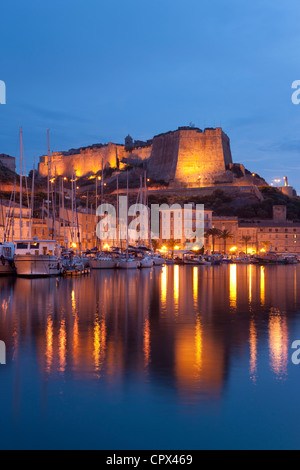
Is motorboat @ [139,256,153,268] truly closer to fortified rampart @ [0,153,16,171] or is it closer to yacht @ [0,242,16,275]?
yacht @ [0,242,16,275]

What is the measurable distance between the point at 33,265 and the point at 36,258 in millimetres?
443

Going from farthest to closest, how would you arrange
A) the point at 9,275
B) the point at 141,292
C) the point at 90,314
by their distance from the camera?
the point at 9,275, the point at 141,292, the point at 90,314

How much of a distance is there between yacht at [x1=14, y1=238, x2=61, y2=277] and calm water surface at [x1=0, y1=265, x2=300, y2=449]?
51.2 ft

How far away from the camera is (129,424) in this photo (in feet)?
21.0

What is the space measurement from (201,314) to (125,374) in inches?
295

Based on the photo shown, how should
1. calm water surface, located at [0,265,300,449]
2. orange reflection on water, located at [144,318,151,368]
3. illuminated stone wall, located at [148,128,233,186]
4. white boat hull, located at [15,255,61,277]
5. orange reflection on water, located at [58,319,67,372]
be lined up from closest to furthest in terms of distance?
calm water surface, located at [0,265,300,449] < orange reflection on water, located at [58,319,67,372] < orange reflection on water, located at [144,318,151,368] < white boat hull, located at [15,255,61,277] < illuminated stone wall, located at [148,128,233,186]

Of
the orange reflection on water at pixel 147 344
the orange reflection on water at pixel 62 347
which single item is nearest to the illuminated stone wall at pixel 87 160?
the orange reflection on water at pixel 147 344

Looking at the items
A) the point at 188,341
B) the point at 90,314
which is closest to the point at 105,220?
the point at 90,314

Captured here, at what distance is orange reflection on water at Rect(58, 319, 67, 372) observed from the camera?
8.90 m

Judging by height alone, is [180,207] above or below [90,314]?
above

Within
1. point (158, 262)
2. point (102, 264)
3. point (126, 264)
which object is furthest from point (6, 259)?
point (158, 262)

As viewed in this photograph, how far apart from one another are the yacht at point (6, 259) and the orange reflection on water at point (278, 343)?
73.7 ft

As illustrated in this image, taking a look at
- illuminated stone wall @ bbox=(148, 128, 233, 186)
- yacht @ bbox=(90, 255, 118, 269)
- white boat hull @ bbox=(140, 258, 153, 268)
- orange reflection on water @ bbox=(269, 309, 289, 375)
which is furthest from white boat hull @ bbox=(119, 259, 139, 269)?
illuminated stone wall @ bbox=(148, 128, 233, 186)
